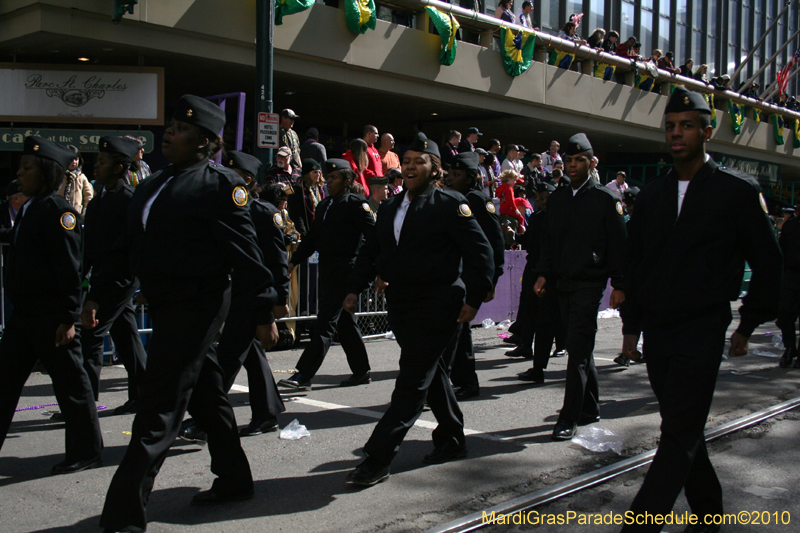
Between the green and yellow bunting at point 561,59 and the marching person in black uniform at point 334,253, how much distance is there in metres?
13.9

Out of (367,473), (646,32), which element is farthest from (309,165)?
(646,32)

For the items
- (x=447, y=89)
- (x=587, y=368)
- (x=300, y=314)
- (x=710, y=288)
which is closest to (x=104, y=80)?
(x=300, y=314)

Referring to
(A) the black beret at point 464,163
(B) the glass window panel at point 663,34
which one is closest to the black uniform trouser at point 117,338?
(A) the black beret at point 464,163

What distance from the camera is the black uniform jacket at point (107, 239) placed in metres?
5.24

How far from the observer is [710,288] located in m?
3.41

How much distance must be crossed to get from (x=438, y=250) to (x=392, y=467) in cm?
135

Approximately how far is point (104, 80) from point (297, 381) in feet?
27.0

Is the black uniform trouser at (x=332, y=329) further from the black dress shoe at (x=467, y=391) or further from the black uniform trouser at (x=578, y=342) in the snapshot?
the black uniform trouser at (x=578, y=342)

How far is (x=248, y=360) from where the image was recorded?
5711 millimetres

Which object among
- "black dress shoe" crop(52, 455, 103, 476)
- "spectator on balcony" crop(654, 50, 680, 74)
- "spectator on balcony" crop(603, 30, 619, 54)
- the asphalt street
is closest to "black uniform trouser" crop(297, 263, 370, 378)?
the asphalt street

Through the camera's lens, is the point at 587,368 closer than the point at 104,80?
Yes

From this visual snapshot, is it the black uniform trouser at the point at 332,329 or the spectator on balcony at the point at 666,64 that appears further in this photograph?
the spectator on balcony at the point at 666,64

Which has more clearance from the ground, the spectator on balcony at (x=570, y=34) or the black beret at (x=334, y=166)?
the spectator on balcony at (x=570, y=34)

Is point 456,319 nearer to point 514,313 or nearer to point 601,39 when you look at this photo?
point 514,313
